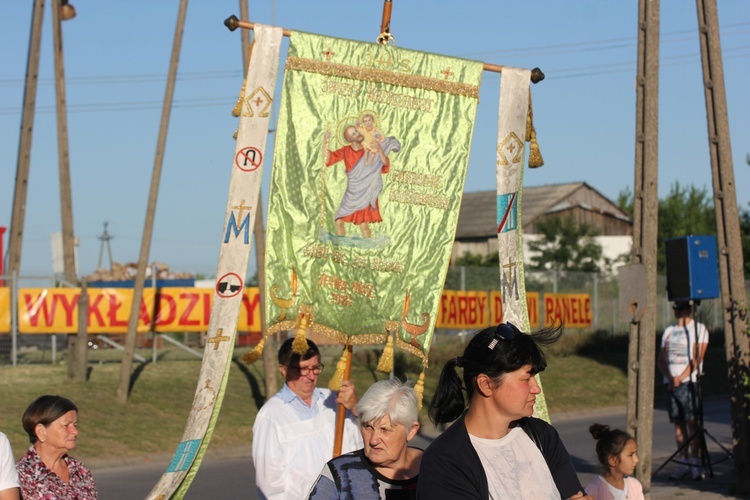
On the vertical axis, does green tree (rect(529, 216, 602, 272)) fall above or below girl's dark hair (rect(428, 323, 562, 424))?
above

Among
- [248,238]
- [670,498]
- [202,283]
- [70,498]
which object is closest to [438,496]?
[70,498]

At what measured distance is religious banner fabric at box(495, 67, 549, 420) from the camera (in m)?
7.39

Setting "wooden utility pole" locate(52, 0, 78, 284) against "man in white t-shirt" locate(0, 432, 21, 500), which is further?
"wooden utility pole" locate(52, 0, 78, 284)

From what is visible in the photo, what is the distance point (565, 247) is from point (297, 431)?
55.4 meters

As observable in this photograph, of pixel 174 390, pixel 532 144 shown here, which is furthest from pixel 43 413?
pixel 174 390

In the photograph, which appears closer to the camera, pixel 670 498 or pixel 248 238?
pixel 248 238

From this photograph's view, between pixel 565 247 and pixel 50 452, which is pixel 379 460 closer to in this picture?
pixel 50 452

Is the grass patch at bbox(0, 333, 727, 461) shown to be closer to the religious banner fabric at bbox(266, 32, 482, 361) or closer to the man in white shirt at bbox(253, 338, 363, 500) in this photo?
the religious banner fabric at bbox(266, 32, 482, 361)

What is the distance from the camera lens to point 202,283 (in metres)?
37.3

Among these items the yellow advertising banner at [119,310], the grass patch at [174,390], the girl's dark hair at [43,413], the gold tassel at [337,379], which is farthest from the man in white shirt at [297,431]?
the yellow advertising banner at [119,310]

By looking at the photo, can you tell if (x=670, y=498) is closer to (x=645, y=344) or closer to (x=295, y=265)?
(x=645, y=344)

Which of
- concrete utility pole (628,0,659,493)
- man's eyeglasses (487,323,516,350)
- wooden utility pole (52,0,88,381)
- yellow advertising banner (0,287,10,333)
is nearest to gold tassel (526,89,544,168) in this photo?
concrete utility pole (628,0,659,493)

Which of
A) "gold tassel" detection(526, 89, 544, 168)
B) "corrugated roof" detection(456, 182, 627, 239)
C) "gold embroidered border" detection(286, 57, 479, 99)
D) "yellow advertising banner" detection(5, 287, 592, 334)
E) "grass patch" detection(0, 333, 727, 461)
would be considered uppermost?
"corrugated roof" detection(456, 182, 627, 239)

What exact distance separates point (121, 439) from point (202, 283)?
20344 mm
